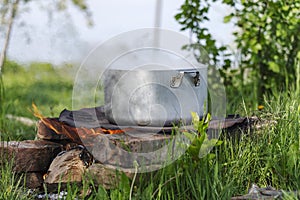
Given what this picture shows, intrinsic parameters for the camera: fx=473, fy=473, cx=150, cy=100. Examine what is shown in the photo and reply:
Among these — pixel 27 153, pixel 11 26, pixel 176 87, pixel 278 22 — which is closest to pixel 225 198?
pixel 176 87

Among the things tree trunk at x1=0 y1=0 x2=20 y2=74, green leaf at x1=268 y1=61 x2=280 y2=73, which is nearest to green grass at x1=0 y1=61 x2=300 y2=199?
green leaf at x1=268 y1=61 x2=280 y2=73

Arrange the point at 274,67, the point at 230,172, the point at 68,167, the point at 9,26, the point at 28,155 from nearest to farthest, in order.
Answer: the point at 230,172
the point at 68,167
the point at 28,155
the point at 274,67
the point at 9,26

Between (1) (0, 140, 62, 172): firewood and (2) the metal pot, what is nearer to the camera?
(2) the metal pot

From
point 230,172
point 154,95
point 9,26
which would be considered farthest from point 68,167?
point 9,26

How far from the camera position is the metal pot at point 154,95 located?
7.07 feet

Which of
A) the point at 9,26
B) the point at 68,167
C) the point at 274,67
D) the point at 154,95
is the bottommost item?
the point at 68,167

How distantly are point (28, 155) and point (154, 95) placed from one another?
724 mm

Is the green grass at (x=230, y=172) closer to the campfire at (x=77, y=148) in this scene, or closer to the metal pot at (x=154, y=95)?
the campfire at (x=77, y=148)

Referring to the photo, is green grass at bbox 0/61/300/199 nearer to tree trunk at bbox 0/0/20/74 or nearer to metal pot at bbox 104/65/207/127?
metal pot at bbox 104/65/207/127

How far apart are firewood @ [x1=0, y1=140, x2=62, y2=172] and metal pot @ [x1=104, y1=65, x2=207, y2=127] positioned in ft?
1.42

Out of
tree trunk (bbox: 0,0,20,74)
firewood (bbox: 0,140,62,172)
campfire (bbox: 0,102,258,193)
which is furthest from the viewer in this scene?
tree trunk (bbox: 0,0,20,74)

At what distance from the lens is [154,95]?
7.07ft

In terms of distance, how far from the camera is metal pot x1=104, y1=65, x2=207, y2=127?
84.8 inches

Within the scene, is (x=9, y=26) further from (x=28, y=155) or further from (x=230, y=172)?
(x=230, y=172)
